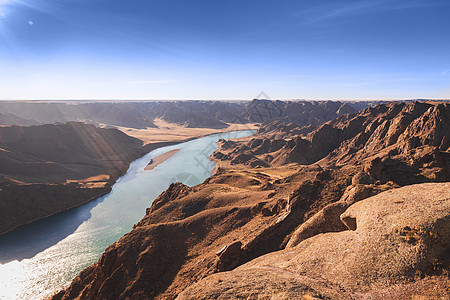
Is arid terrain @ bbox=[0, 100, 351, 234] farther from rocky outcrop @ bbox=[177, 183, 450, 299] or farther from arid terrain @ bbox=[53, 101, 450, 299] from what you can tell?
rocky outcrop @ bbox=[177, 183, 450, 299]

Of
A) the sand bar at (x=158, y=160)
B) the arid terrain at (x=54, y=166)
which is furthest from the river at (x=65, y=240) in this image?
the sand bar at (x=158, y=160)

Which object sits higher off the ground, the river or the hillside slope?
the hillside slope

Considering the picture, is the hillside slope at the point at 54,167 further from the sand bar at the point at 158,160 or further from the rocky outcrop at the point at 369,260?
the rocky outcrop at the point at 369,260

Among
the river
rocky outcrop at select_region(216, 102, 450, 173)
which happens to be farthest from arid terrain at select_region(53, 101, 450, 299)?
the river

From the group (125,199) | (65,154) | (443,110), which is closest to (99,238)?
(125,199)

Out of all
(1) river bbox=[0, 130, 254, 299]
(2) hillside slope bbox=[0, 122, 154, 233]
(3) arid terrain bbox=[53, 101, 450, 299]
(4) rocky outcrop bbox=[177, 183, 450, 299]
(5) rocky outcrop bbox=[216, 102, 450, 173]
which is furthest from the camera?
(5) rocky outcrop bbox=[216, 102, 450, 173]
